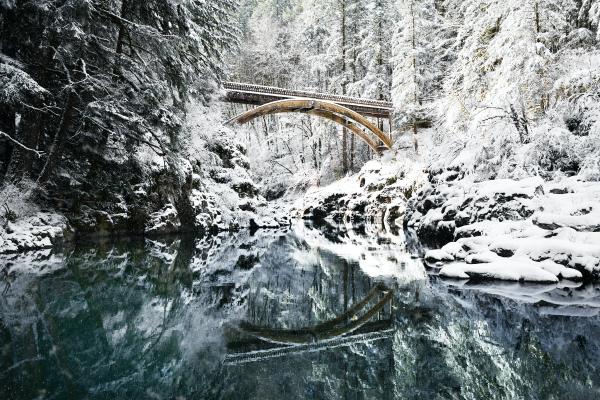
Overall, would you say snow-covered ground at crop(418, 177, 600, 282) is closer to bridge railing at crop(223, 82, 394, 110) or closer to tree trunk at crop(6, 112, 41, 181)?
tree trunk at crop(6, 112, 41, 181)

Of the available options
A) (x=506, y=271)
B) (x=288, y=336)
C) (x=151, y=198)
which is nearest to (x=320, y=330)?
(x=288, y=336)

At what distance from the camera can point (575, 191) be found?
8.31m

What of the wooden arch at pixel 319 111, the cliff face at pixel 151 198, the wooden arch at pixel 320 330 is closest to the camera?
the wooden arch at pixel 320 330

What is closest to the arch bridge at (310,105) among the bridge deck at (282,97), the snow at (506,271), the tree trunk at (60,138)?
the bridge deck at (282,97)

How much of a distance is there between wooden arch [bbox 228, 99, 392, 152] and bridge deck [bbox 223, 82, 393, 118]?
470 mm

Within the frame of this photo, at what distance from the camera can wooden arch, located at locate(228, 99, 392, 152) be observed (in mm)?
22609

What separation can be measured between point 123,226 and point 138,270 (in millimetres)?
6619

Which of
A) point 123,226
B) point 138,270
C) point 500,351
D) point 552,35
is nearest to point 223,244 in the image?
point 123,226

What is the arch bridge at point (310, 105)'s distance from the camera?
73.5ft

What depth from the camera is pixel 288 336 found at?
4.25 m

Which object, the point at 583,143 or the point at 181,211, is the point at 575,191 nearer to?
the point at 583,143

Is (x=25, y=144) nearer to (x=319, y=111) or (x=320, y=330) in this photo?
(x=320, y=330)

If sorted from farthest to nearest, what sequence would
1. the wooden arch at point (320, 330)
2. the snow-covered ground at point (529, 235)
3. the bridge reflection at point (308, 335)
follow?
the snow-covered ground at point (529, 235) < the wooden arch at point (320, 330) < the bridge reflection at point (308, 335)

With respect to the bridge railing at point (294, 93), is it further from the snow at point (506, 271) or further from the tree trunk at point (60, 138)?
the snow at point (506, 271)
